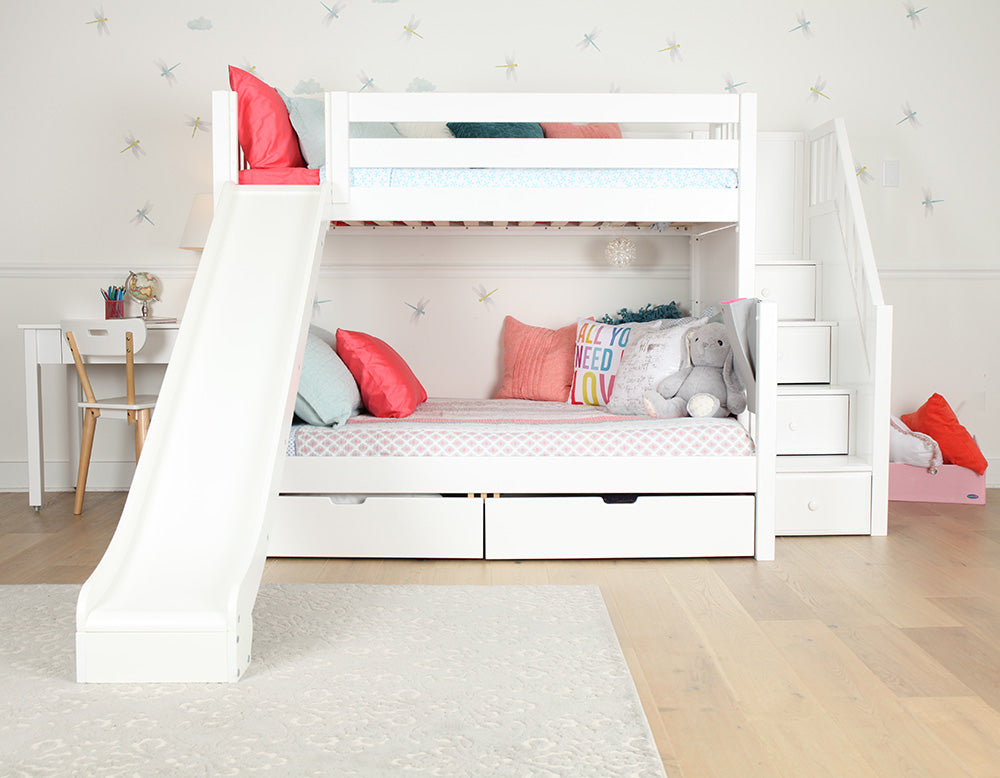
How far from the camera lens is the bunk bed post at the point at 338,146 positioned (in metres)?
2.74

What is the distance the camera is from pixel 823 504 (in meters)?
3.03

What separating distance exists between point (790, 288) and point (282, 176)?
1983 mm

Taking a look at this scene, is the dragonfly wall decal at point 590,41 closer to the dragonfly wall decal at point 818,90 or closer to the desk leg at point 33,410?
the dragonfly wall decal at point 818,90

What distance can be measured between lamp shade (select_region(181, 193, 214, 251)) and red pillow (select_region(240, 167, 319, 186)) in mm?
856

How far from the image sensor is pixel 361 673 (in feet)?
6.04

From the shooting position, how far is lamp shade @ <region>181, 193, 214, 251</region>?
3586 millimetres

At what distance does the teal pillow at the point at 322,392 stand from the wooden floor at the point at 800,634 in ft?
1.44

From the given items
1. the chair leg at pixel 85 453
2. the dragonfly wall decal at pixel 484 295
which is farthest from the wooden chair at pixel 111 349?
the dragonfly wall decal at pixel 484 295

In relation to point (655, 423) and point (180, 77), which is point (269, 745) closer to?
point (655, 423)

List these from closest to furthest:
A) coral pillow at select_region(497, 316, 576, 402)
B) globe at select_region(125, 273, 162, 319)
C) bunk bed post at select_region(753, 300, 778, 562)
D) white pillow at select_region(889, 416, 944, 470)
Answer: bunk bed post at select_region(753, 300, 778, 562) → white pillow at select_region(889, 416, 944, 470) → coral pillow at select_region(497, 316, 576, 402) → globe at select_region(125, 273, 162, 319)

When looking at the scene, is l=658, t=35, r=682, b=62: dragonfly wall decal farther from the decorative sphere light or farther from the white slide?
the white slide

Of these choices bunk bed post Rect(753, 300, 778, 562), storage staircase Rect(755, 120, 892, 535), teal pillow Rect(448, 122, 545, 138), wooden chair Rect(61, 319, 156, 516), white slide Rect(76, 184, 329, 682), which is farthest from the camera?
wooden chair Rect(61, 319, 156, 516)

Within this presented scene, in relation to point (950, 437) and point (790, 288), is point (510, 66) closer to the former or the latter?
point (790, 288)

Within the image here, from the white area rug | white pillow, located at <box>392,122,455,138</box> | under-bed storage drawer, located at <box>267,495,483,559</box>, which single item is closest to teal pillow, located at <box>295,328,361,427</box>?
under-bed storage drawer, located at <box>267,495,483,559</box>
